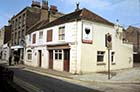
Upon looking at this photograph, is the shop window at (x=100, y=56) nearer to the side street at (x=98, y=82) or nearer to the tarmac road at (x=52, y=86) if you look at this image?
the side street at (x=98, y=82)

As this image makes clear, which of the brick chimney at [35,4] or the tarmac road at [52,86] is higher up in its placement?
the brick chimney at [35,4]

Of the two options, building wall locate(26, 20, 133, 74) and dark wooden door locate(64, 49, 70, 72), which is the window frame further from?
dark wooden door locate(64, 49, 70, 72)

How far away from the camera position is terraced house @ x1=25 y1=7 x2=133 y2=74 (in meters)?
21.1

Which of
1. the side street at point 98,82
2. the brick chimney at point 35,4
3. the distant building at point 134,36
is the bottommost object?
the side street at point 98,82

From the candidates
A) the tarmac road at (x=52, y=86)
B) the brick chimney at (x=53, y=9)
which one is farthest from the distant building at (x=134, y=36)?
the tarmac road at (x=52, y=86)

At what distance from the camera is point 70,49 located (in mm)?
21781

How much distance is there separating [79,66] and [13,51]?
2243 centimetres

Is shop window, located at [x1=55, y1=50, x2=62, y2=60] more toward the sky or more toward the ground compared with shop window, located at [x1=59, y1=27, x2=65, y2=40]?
more toward the ground

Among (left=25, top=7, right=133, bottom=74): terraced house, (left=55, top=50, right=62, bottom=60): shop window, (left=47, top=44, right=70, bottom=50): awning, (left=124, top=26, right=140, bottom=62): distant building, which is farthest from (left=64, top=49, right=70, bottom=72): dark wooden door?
(left=124, top=26, right=140, bottom=62): distant building

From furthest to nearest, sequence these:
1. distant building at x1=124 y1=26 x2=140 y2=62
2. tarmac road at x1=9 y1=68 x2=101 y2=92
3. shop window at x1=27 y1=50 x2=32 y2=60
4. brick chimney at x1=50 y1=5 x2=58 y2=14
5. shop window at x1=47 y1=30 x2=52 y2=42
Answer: distant building at x1=124 y1=26 x2=140 y2=62 → brick chimney at x1=50 y1=5 x2=58 y2=14 → shop window at x1=27 y1=50 x2=32 y2=60 → shop window at x1=47 y1=30 x2=52 y2=42 → tarmac road at x1=9 y1=68 x2=101 y2=92

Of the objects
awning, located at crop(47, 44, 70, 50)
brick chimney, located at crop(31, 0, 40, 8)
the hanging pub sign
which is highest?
brick chimney, located at crop(31, 0, 40, 8)

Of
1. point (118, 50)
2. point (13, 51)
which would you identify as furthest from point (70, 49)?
point (13, 51)

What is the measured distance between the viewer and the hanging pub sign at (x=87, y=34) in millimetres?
21245

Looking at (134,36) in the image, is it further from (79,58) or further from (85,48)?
(79,58)
